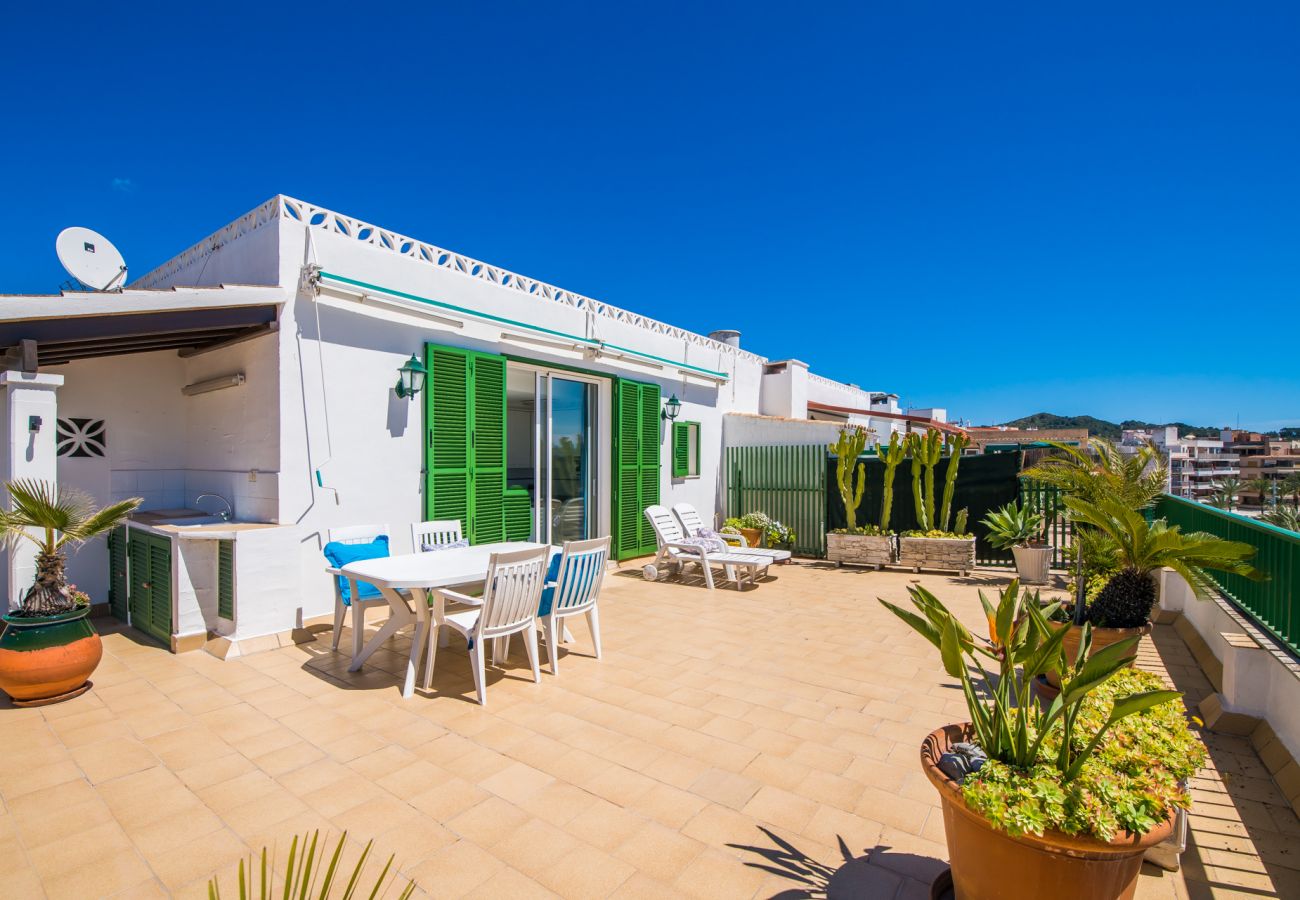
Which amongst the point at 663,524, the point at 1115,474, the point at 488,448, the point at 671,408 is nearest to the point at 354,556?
the point at 488,448

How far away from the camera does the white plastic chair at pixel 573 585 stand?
4266 millimetres

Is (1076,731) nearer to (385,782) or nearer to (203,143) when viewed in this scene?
(385,782)

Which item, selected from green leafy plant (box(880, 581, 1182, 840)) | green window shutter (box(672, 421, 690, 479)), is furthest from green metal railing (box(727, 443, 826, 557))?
green leafy plant (box(880, 581, 1182, 840))

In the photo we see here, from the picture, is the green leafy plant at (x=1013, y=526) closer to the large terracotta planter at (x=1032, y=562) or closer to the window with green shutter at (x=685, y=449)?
the large terracotta planter at (x=1032, y=562)

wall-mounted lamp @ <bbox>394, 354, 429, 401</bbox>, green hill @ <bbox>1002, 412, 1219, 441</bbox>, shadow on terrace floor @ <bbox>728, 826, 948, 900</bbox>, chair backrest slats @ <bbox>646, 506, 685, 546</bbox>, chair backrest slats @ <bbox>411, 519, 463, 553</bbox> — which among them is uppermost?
green hill @ <bbox>1002, 412, 1219, 441</bbox>

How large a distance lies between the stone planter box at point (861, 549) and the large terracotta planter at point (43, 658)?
325 inches

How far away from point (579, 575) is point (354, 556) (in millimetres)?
1893

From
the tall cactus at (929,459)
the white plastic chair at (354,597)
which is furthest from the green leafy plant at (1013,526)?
the white plastic chair at (354,597)

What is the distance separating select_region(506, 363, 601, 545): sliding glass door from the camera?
24.4 ft

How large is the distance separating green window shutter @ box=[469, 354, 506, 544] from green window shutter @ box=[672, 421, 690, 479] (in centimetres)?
363

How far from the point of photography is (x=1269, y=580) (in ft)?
11.2

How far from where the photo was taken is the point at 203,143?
804cm

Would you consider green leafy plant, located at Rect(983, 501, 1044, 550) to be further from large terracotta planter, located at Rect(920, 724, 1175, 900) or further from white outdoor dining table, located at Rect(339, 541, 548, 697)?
large terracotta planter, located at Rect(920, 724, 1175, 900)

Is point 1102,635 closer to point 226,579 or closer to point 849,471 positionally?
point 849,471
